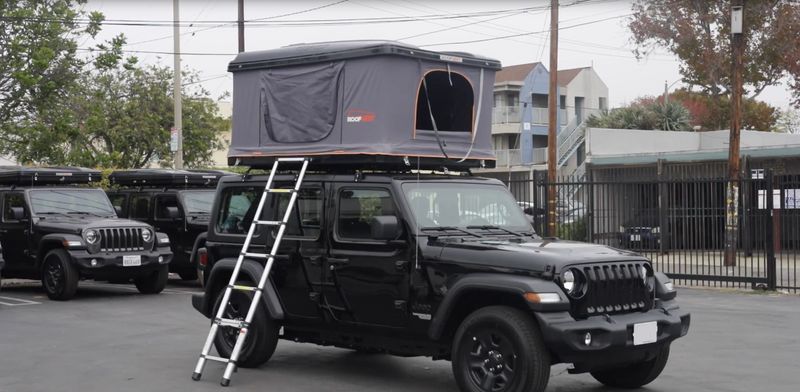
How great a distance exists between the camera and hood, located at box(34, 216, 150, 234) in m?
16.4

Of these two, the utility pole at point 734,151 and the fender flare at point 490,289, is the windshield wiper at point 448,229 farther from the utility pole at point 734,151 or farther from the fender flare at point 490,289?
the utility pole at point 734,151

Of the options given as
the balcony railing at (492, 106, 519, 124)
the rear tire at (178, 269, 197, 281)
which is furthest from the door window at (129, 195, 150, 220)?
the balcony railing at (492, 106, 519, 124)

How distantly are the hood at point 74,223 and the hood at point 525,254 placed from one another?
970 cm

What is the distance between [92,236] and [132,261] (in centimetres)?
76

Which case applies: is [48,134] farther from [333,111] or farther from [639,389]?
[639,389]

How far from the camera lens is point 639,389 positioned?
8.81 metres

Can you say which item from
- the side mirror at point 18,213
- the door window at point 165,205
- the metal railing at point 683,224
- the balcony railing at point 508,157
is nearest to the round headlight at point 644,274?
the metal railing at point 683,224

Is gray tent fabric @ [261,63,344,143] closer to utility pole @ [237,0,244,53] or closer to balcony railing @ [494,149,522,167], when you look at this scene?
utility pole @ [237,0,244,53]

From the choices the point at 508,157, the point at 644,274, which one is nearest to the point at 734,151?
the point at 644,274

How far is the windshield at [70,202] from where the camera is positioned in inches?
681

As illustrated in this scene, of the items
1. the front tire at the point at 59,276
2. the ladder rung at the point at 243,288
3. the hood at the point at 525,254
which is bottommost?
the front tire at the point at 59,276

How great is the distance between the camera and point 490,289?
7.75 m

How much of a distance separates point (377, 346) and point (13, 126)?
1871 cm

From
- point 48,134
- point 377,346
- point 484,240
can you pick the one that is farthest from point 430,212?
point 48,134
